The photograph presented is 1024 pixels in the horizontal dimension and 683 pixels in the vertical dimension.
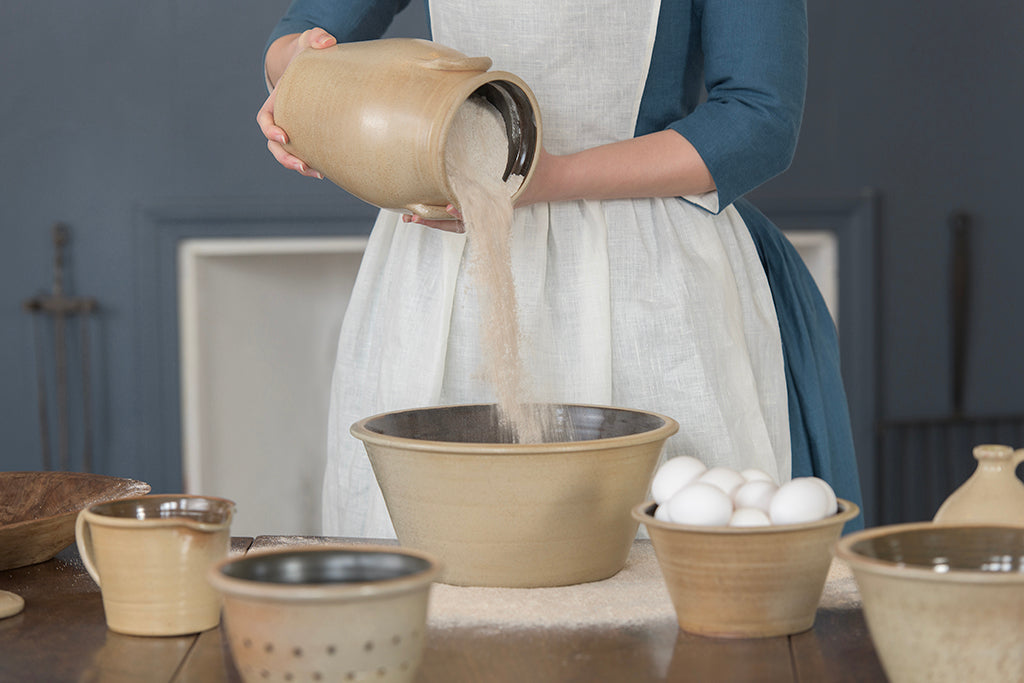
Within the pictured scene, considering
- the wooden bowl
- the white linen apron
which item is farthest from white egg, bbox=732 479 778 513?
the wooden bowl

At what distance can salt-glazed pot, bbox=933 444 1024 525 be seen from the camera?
729 mm

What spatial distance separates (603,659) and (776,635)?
112 millimetres

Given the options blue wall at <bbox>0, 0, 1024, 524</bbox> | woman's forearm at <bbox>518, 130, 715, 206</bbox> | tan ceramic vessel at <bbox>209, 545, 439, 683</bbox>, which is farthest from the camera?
blue wall at <bbox>0, 0, 1024, 524</bbox>

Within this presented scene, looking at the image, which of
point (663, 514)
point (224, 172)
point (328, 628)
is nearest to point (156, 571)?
point (328, 628)

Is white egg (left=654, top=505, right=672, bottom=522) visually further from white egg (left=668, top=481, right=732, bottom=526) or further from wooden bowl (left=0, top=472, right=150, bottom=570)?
wooden bowl (left=0, top=472, right=150, bottom=570)

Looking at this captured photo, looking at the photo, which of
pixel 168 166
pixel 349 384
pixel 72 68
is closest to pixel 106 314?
pixel 168 166

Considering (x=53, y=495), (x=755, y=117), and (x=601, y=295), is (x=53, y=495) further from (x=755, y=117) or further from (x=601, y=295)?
(x=755, y=117)

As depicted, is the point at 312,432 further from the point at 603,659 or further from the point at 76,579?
the point at 603,659

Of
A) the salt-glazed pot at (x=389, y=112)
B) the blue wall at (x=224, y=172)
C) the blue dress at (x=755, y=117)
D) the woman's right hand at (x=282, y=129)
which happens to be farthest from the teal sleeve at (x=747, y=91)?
the blue wall at (x=224, y=172)

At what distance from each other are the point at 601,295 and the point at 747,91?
9.1 inches

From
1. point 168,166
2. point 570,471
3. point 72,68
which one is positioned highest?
point 72,68

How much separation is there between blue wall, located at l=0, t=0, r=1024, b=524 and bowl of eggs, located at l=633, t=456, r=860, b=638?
1968 mm

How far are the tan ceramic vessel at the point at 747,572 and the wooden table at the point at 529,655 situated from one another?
0.04 feet

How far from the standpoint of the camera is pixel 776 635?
0.69 metres
